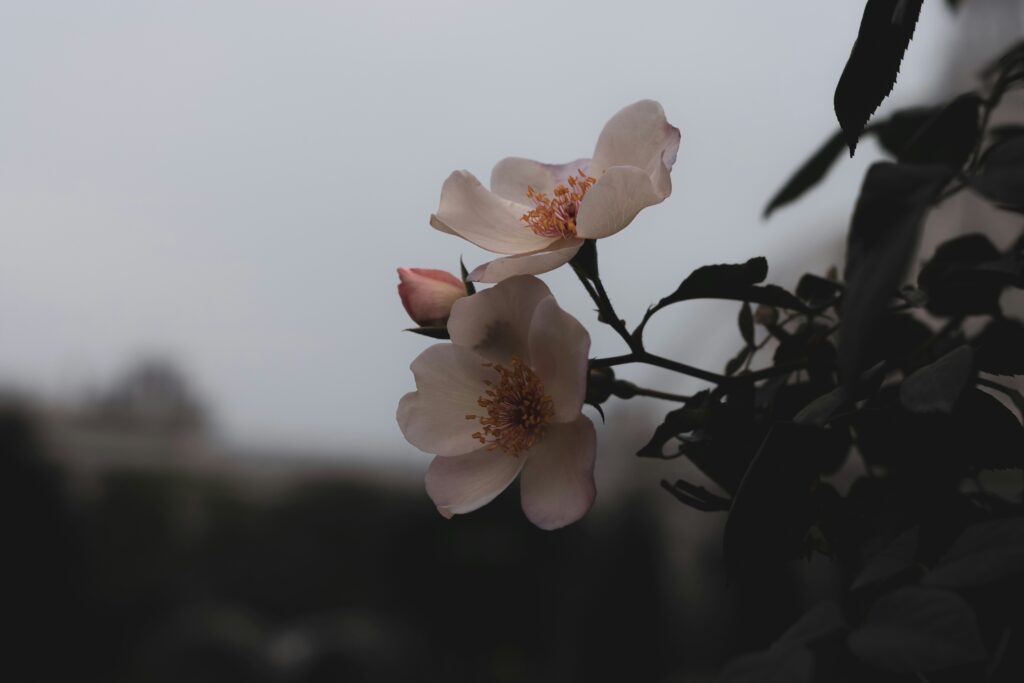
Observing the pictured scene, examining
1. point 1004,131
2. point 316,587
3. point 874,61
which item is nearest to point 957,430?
point 874,61

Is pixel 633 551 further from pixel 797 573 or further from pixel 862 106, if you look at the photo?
pixel 862 106

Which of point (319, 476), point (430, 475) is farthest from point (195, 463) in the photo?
point (430, 475)

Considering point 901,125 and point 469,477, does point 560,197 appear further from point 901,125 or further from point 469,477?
point 901,125

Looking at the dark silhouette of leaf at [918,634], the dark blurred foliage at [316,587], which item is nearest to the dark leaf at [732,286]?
the dark silhouette of leaf at [918,634]

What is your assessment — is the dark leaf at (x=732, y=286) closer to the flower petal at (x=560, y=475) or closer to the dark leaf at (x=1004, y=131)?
the flower petal at (x=560, y=475)

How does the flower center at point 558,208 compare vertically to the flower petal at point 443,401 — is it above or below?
above

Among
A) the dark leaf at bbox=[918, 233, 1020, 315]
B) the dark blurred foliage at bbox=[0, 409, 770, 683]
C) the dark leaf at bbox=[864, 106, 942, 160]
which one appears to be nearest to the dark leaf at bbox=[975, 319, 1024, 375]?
the dark leaf at bbox=[918, 233, 1020, 315]
